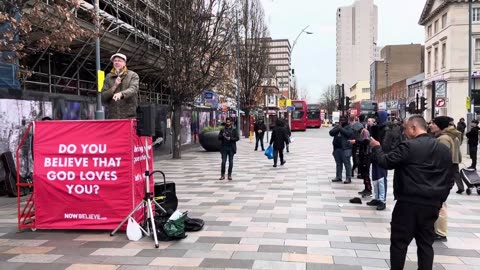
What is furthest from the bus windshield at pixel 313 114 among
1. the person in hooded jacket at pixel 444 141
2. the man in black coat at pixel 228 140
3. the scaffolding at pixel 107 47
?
the person in hooded jacket at pixel 444 141

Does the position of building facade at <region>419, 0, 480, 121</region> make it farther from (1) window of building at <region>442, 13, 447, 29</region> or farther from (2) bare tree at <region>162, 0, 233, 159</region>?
(2) bare tree at <region>162, 0, 233, 159</region>

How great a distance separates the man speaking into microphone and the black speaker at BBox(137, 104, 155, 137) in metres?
0.60

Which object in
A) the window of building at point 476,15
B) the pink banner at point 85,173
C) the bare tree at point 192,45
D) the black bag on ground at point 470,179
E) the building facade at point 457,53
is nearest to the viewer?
the pink banner at point 85,173

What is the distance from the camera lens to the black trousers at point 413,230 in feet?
14.9

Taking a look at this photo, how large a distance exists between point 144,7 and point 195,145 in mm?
10540

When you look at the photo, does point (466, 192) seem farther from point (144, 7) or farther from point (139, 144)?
point (144, 7)

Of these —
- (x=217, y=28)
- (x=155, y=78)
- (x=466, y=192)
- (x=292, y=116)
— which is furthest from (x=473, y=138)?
(x=292, y=116)

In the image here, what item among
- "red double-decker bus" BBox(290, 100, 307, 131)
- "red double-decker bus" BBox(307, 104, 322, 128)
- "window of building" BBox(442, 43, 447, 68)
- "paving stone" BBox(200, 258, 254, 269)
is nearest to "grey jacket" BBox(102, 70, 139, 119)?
"paving stone" BBox(200, 258, 254, 269)

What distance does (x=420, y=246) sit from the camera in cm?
467

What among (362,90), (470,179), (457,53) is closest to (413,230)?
(470,179)

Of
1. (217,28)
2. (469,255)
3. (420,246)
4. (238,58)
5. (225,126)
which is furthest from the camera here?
(238,58)

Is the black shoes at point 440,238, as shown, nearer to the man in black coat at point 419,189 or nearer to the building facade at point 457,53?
the man in black coat at point 419,189

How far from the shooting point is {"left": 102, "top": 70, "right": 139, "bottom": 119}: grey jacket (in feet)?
24.6

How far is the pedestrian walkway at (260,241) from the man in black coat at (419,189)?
1.03 m
